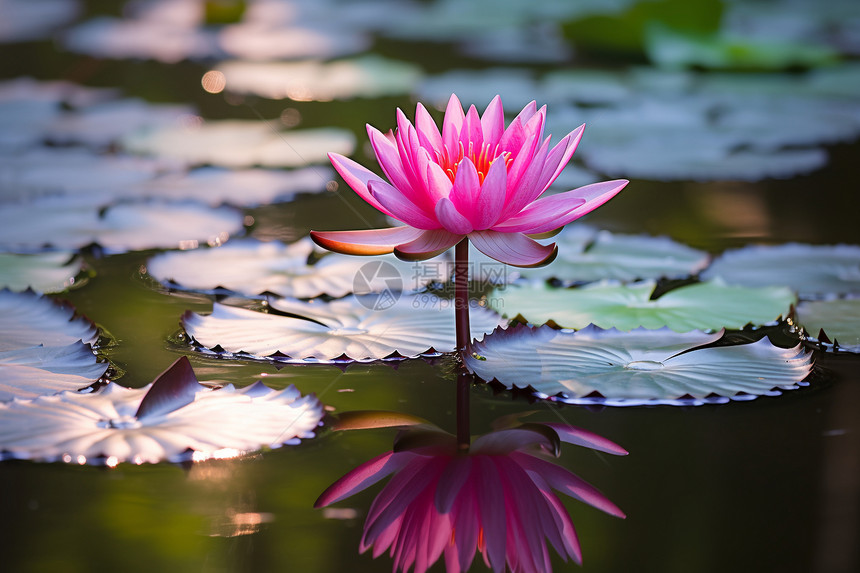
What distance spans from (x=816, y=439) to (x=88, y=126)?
88.8 inches

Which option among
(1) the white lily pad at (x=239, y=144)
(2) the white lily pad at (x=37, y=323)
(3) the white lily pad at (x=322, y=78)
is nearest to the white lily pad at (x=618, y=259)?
(2) the white lily pad at (x=37, y=323)

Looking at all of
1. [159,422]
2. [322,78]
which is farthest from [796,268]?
[322,78]

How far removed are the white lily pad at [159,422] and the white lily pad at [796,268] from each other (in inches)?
32.2

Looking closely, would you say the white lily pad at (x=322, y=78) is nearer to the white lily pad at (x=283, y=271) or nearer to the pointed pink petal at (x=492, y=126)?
the white lily pad at (x=283, y=271)

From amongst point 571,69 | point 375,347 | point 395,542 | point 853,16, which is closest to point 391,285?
point 375,347

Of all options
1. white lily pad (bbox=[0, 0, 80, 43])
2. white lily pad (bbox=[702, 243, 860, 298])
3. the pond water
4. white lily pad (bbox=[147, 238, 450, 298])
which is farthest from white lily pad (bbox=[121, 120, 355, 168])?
white lily pad (bbox=[0, 0, 80, 43])

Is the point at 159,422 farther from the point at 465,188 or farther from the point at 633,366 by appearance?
the point at 633,366

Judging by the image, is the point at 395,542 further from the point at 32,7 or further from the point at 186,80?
the point at 32,7

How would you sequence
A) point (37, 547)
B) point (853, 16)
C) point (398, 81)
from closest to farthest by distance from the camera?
point (37, 547), point (398, 81), point (853, 16)

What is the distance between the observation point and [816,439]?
3.00ft

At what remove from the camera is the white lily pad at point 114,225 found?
154 centimetres

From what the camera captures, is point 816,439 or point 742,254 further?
point 742,254

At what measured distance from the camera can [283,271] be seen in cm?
139

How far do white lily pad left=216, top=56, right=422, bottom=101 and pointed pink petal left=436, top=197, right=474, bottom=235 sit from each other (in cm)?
210
